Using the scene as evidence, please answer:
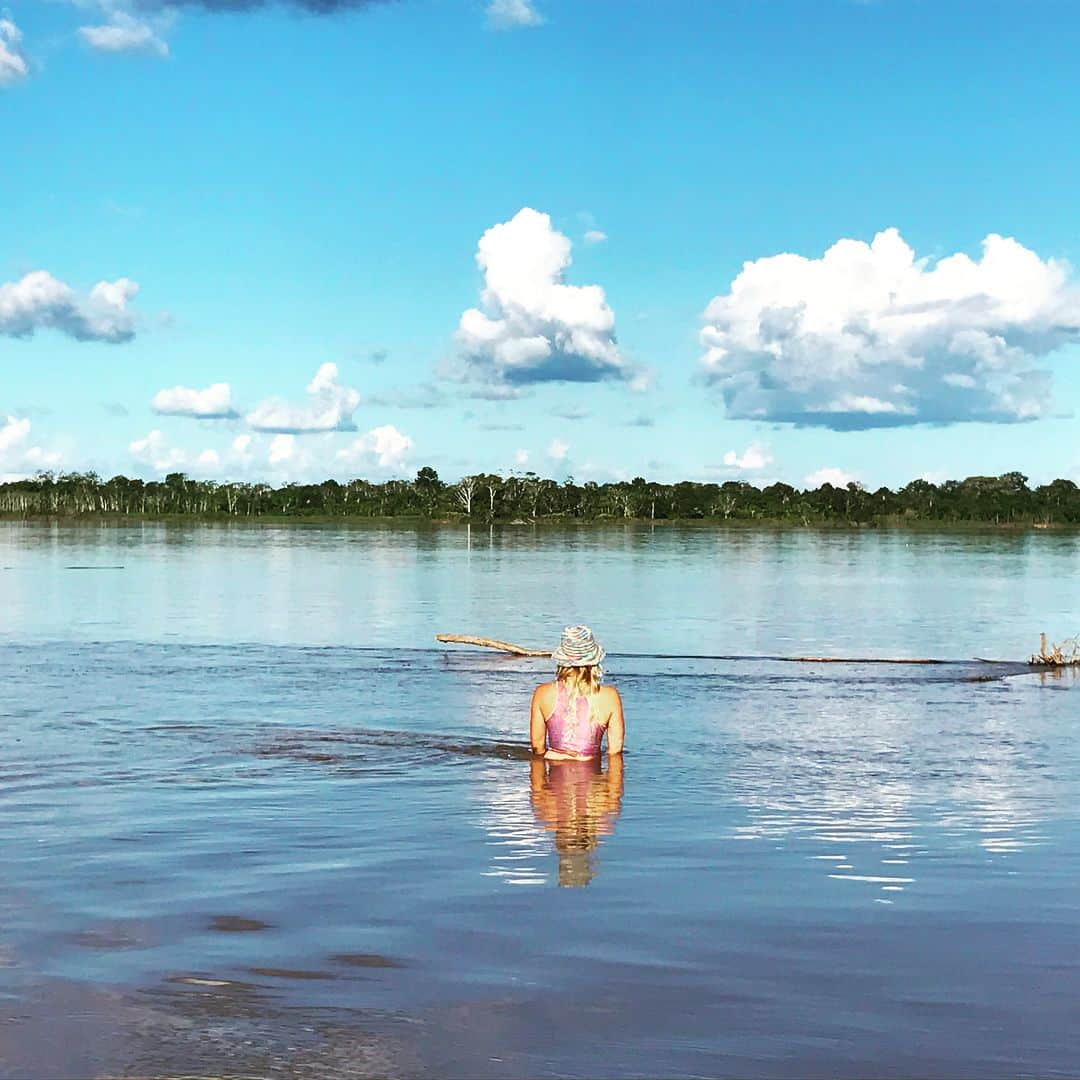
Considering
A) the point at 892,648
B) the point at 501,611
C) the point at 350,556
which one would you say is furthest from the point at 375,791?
the point at 350,556

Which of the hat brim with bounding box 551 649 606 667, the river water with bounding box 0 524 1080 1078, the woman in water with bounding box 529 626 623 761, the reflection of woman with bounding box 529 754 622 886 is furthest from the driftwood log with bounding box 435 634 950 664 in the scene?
the hat brim with bounding box 551 649 606 667

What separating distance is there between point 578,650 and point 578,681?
67cm

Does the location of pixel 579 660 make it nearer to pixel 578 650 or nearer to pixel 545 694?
pixel 578 650

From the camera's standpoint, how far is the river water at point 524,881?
23.0 feet

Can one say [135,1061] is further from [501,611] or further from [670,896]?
[501,611]

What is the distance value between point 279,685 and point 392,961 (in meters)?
23.3

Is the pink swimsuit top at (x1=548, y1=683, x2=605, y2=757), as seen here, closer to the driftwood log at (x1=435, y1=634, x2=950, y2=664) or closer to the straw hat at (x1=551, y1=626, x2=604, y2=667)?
the straw hat at (x1=551, y1=626, x2=604, y2=667)

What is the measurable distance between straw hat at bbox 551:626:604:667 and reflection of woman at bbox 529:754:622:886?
143 cm

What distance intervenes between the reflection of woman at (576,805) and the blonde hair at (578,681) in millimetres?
726

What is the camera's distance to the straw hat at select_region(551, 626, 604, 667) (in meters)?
15.5

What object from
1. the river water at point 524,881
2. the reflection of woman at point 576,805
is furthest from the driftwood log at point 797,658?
the reflection of woman at point 576,805

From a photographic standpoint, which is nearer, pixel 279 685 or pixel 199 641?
pixel 279 685

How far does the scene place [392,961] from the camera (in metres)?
8.42

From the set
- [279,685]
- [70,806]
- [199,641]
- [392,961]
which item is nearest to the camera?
[392,961]
